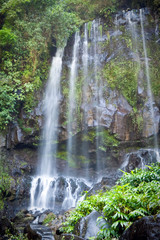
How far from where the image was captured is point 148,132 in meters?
12.6

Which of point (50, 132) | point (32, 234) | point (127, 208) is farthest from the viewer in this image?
point (50, 132)

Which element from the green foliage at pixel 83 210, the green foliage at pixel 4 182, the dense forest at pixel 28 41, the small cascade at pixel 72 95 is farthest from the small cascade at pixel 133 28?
the green foliage at pixel 83 210

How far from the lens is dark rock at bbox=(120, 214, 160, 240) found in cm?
283

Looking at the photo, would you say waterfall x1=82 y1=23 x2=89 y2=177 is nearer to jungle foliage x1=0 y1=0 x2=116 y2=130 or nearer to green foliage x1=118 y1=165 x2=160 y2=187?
jungle foliage x1=0 y1=0 x2=116 y2=130

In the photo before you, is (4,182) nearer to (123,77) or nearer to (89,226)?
(89,226)

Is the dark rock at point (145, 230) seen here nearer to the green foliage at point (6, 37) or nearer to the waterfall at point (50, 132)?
the waterfall at point (50, 132)

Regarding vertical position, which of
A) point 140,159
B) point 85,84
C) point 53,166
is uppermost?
point 85,84

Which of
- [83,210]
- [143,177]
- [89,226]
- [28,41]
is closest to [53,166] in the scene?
[28,41]

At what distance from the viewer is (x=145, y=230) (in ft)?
9.61

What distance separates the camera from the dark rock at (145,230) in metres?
2.83

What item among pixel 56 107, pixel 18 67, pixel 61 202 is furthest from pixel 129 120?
pixel 18 67

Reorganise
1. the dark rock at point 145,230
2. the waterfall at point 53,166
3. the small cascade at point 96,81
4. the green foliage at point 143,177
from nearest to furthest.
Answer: the dark rock at point 145,230
the green foliage at point 143,177
the waterfall at point 53,166
the small cascade at point 96,81

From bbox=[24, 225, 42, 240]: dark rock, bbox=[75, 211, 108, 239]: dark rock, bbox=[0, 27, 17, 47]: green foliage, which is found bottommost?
bbox=[24, 225, 42, 240]: dark rock

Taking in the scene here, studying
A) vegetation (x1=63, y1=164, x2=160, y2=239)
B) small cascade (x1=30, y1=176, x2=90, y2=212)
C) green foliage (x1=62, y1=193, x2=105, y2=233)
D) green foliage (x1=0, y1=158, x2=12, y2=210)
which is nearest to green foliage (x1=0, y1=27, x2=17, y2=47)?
green foliage (x1=0, y1=158, x2=12, y2=210)
